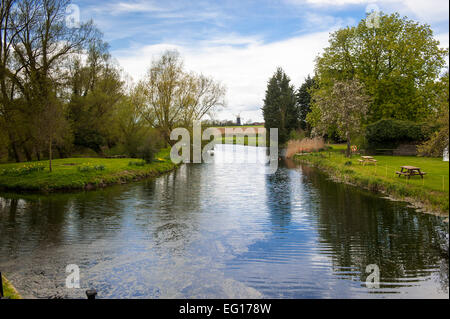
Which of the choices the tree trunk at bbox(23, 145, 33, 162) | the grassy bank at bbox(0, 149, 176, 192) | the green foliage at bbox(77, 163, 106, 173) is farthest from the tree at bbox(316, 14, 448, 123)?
the tree trunk at bbox(23, 145, 33, 162)

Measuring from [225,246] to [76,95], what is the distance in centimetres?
2998

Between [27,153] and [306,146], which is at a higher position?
[306,146]

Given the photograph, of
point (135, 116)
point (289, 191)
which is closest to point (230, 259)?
point (289, 191)

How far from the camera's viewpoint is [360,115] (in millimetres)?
33344

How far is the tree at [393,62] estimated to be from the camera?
32031 millimetres

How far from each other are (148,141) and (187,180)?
8.54 metres

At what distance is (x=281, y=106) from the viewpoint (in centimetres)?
6381

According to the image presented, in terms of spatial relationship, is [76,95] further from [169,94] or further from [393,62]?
[393,62]

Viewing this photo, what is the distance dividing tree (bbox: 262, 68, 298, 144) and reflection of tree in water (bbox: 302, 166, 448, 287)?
47.1 metres

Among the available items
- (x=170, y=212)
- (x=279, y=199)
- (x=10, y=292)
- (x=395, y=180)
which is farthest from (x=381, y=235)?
(x=10, y=292)

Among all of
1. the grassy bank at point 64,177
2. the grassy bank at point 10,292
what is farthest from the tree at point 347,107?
the grassy bank at point 10,292

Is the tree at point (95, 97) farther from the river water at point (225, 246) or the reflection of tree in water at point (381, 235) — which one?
the reflection of tree in water at point (381, 235)

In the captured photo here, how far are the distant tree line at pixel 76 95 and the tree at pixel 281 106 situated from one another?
18.7 meters

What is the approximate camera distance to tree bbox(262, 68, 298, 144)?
63188 millimetres
